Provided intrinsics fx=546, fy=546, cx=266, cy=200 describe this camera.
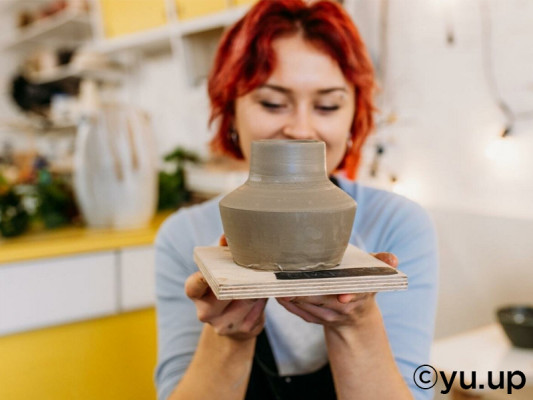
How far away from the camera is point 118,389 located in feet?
5.38

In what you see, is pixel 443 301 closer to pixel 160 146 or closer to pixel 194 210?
pixel 194 210

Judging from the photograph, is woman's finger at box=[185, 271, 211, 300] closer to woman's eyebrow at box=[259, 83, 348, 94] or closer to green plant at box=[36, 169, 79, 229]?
woman's eyebrow at box=[259, 83, 348, 94]

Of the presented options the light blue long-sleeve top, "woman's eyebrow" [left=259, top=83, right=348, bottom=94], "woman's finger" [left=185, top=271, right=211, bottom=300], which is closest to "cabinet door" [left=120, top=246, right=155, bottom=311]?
the light blue long-sleeve top

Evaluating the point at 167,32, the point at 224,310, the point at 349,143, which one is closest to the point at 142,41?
the point at 167,32

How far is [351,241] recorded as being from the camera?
0.89 meters

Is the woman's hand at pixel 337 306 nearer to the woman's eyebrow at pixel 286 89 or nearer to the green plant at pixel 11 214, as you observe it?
the woman's eyebrow at pixel 286 89

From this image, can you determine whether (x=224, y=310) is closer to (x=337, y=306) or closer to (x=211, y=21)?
(x=337, y=306)

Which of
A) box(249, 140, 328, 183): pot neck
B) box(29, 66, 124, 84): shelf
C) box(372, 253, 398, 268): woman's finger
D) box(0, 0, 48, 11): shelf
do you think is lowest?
box(372, 253, 398, 268): woman's finger

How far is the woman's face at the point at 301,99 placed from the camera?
0.87m

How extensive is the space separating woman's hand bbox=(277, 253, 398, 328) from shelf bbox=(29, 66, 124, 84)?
9.79 feet

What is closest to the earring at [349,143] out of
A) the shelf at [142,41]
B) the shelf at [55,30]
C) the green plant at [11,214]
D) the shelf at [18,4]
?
the green plant at [11,214]

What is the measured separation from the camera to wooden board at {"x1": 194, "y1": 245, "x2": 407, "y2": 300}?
518 millimetres

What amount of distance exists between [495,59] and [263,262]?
27.4 inches

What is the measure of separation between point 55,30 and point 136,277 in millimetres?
2646
